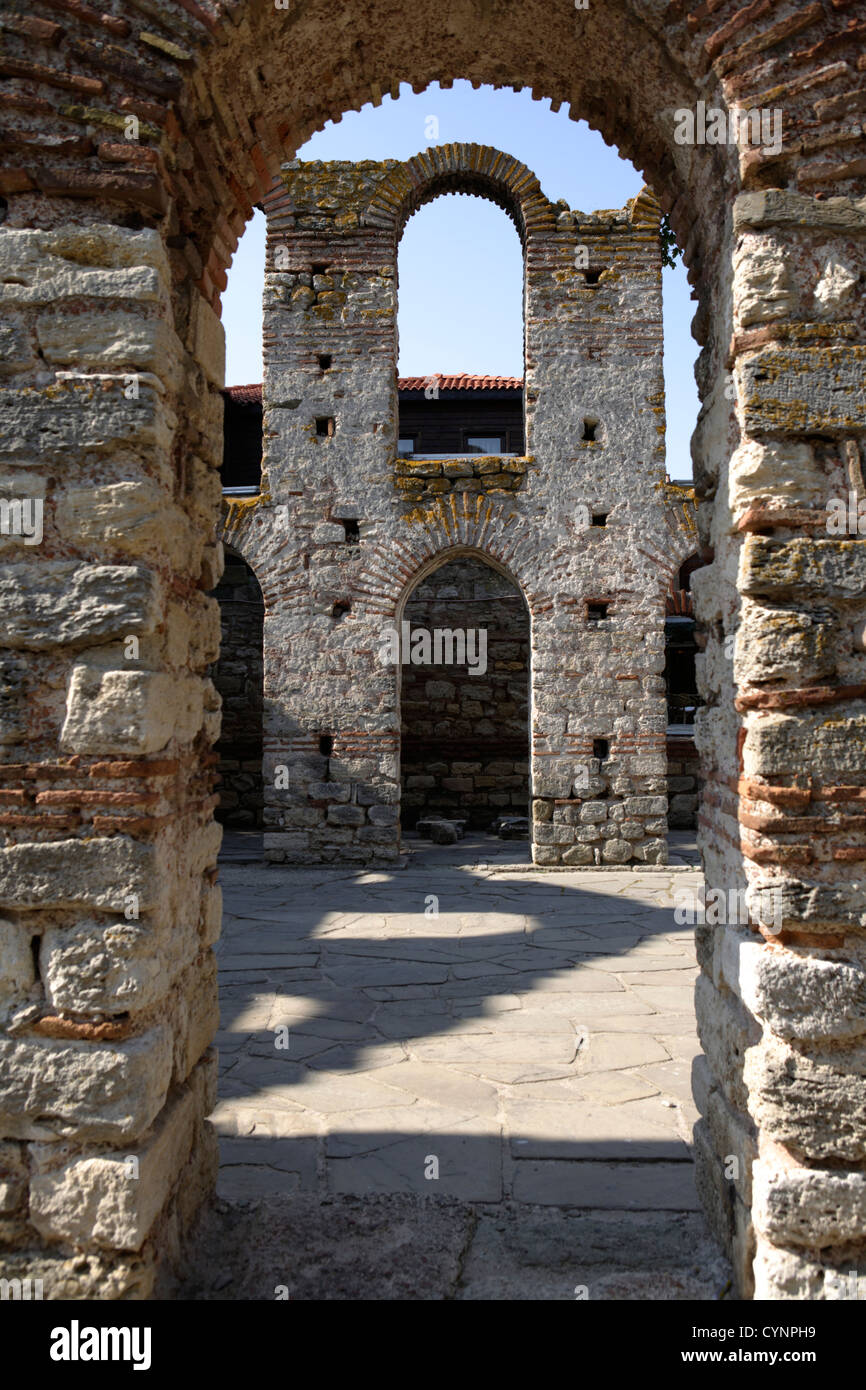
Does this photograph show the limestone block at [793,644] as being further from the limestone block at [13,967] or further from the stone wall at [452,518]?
the stone wall at [452,518]

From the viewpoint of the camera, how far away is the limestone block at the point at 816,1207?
2.11 m

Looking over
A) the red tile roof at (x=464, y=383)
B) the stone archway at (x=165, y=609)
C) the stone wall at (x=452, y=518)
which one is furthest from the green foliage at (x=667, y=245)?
the stone archway at (x=165, y=609)

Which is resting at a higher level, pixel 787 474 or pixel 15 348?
pixel 15 348

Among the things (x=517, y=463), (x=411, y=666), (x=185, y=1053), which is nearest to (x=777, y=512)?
(x=185, y=1053)

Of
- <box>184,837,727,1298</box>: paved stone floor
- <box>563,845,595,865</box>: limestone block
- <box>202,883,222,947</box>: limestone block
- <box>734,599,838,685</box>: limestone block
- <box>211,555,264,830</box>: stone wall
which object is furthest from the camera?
<box>211,555,264,830</box>: stone wall

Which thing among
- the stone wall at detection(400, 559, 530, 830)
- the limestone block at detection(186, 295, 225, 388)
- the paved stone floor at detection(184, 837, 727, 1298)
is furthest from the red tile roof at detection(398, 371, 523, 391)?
the limestone block at detection(186, 295, 225, 388)

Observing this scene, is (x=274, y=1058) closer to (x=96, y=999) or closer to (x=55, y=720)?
(x=96, y=999)

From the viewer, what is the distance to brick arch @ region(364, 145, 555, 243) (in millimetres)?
9305

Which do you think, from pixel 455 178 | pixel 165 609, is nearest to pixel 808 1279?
pixel 165 609

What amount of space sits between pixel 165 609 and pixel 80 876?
2.25ft

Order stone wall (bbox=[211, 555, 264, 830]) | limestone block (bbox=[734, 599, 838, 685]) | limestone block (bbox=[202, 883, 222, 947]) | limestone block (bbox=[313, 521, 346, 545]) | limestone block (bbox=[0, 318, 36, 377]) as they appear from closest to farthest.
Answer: limestone block (bbox=[734, 599, 838, 685]) < limestone block (bbox=[0, 318, 36, 377]) < limestone block (bbox=[202, 883, 222, 947]) < limestone block (bbox=[313, 521, 346, 545]) < stone wall (bbox=[211, 555, 264, 830])

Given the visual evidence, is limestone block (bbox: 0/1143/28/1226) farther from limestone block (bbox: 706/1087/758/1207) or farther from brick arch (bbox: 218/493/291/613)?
brick arch (bbox: 218/493/291/613)

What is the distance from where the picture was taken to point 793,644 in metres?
2.23

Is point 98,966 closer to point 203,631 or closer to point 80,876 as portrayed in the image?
point 80,876
